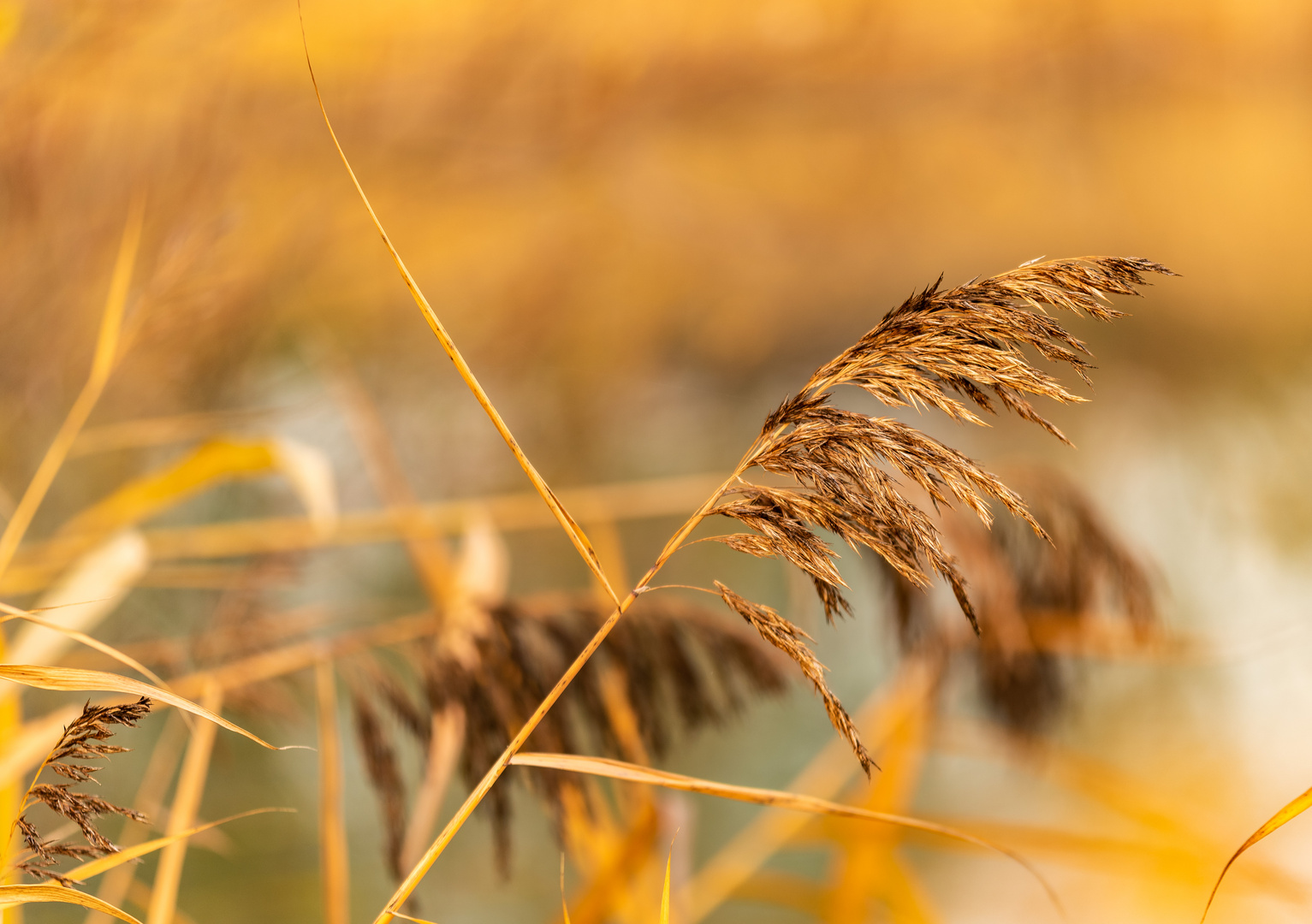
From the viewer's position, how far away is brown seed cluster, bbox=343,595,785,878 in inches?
24.1

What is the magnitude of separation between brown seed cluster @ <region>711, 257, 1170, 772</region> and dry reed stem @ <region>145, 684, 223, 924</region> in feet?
1.15

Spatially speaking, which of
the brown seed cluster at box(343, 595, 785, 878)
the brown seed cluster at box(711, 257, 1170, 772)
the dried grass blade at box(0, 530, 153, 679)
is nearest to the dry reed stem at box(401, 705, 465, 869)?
the brown seed cluster at box(343, 595, 785, 878)

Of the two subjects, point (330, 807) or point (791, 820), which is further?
point (791, 820)

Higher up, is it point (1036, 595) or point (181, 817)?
point (181, 817)

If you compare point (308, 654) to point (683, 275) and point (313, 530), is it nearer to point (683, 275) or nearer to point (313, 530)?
point (313, 530)

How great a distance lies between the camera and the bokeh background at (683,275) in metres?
1.87

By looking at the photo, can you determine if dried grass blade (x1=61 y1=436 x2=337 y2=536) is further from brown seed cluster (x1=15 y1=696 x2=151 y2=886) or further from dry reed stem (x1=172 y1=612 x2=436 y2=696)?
brown seed cluster (x1=15 y1=696 x2=151 y2=886)

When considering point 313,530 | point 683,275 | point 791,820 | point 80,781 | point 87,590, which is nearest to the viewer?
point 80,781

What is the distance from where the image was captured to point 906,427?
1.18 ft

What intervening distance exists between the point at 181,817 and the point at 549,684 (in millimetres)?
252

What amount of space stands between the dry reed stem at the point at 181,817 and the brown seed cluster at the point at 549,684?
0.35ft

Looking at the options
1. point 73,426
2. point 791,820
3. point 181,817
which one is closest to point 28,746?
point 181,817

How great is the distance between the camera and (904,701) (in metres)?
1.07

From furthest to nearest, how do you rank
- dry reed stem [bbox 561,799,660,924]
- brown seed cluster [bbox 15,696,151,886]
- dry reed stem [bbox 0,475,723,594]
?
dry reed stem [bbox 0,475,723,594], dry reed stem [bbox 561,799,660,924], brown seed cluster [bbox 15,696,151,886]
